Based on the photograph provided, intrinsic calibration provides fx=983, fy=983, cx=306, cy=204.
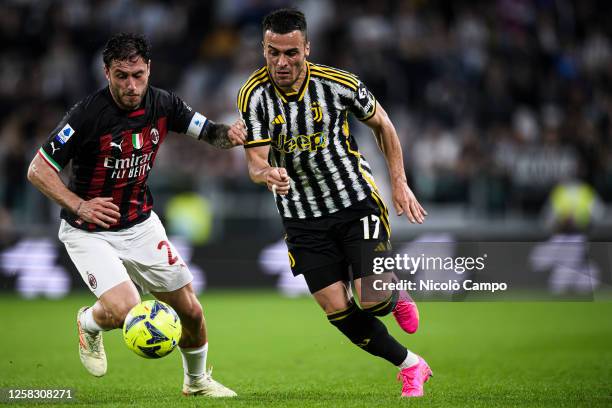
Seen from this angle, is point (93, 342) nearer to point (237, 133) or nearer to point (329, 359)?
point (237, 133)

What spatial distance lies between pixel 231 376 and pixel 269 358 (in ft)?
3.49

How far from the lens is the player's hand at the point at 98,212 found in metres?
6.12

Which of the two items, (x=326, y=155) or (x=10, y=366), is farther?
(x=10, y=366)

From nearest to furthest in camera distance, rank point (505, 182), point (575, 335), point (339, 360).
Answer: point (339, 360)
point (575, 335)
point (505, 182)

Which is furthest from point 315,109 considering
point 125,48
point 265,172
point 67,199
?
point 67,199

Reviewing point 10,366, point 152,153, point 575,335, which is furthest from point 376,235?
point 575,335

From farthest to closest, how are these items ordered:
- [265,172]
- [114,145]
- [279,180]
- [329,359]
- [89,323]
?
[329,359] < [89,323] < [114,145] < [265,172] < [279,180]

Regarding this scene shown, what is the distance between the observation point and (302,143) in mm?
6379

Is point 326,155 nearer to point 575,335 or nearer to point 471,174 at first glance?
point 575,335

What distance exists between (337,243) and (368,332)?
62 cm

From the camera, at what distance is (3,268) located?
43.8 feet
